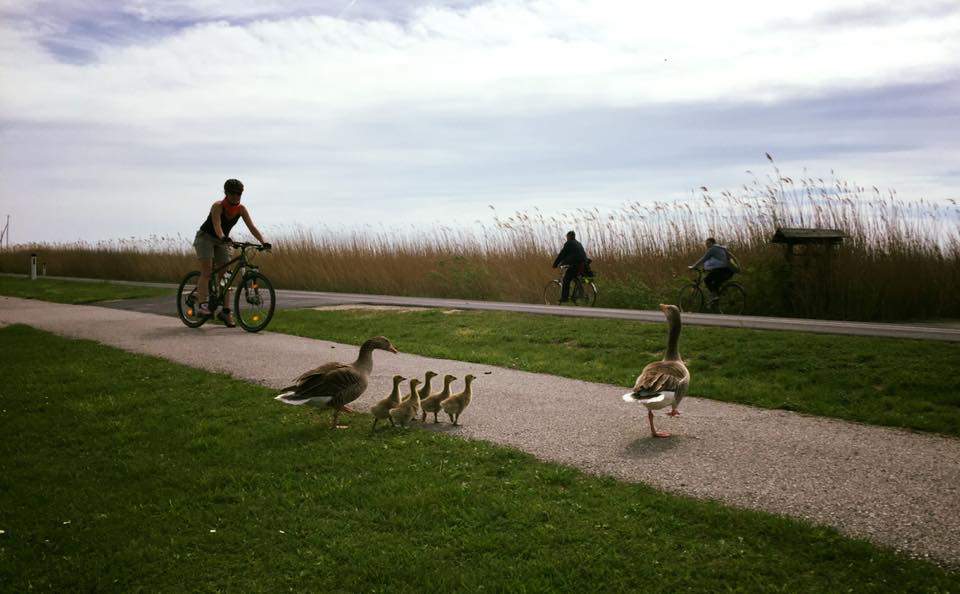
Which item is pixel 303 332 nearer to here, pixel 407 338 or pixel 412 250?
pixel 407 338

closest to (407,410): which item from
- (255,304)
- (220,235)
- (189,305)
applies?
(220,235)

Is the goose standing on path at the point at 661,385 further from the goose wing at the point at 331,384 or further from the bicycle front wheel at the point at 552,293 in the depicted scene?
the bicycle front wheel at the point at 552,293

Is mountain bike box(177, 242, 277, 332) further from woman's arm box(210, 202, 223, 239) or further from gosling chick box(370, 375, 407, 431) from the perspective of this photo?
gosling chick box(370, 375, 407, 431)

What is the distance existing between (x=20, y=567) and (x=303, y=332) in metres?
9.63

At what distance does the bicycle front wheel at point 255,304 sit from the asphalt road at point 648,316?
4.63m

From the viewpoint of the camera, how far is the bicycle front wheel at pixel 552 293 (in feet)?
76.5

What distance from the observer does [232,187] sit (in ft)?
43.7

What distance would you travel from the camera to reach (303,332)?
1454 cm

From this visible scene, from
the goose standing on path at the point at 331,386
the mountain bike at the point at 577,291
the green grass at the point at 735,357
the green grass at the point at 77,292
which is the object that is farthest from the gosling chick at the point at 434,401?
the green grass at the point at 77,292

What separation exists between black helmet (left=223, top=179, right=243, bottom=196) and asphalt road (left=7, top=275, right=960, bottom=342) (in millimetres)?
5989

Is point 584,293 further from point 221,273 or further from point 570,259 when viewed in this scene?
point 221,273

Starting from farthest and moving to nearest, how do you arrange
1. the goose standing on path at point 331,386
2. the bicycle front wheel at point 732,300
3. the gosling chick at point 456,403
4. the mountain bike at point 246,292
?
1. the bicycle front wheel at point 732,300
2. the mountain bike at point 246,292
3. the gosling chick at point 456,403
4. the goose standing on path at point 331,386

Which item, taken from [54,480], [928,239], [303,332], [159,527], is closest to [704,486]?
[159,527]

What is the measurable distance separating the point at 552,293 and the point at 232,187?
12035mm
